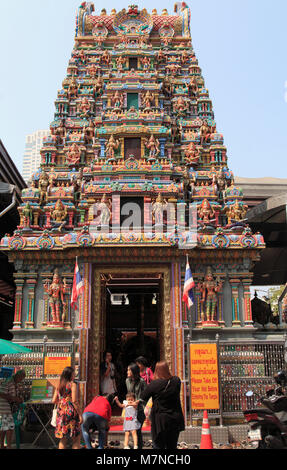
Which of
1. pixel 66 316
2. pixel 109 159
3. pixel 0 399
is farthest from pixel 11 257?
pixel 0 399

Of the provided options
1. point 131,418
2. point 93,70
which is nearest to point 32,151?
point 93,70

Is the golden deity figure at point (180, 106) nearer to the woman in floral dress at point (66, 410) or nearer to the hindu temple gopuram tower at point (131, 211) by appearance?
the hindu temple gopuram tower at point (131, 211)

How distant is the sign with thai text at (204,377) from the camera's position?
1134 centimetres

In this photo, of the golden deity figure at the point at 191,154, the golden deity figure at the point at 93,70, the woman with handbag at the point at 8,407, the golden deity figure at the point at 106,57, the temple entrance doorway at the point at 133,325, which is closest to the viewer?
the woman with handbag at the point at 8,407

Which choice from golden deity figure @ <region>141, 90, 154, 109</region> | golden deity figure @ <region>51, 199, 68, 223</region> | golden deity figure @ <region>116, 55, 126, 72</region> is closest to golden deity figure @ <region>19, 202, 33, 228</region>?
golden deity figure @ <region>51, 199, 68, 223</region>

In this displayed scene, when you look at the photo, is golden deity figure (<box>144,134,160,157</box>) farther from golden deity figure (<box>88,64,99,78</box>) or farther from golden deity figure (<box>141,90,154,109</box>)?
golden deity figure (<box>88,64,99,78</box>)

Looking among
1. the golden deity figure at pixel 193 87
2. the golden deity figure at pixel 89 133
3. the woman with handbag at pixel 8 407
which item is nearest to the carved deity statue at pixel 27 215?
the golden deity figure at pixel 89 133

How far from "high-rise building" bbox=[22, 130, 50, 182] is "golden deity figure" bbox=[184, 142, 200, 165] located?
156 metres

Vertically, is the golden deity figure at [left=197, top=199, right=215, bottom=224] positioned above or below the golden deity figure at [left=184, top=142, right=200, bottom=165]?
below

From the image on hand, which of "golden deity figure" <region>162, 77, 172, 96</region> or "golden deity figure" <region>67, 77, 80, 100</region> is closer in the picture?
"golden deity figure" <region>67, 77, 80, 100</region>

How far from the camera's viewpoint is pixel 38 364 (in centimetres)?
1203

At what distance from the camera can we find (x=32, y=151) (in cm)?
17762

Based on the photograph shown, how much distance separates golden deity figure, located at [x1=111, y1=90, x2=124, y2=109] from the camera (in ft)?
62.0

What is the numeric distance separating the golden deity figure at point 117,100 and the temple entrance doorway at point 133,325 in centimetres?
745
